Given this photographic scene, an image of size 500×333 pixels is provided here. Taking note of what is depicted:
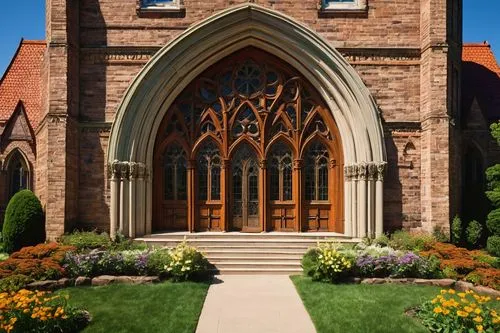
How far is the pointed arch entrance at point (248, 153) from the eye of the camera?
1274cm

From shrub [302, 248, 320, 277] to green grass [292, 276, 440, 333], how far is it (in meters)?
0.19

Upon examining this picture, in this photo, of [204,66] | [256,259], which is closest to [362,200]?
[256,259]

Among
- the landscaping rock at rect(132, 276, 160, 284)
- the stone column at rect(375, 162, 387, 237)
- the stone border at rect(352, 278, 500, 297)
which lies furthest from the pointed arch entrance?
the landscaping rock at rect(132, 276, 160, 284)

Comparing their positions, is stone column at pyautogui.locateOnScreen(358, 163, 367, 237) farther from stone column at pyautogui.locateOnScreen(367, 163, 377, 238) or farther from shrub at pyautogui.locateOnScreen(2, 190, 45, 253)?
shrub at pyautogui.locateOnScreen(2, 190, 45, 253)

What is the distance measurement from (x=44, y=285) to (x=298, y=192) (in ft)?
24.2

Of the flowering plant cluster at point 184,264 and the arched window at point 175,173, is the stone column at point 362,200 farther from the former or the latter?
the arched window at point 175,173

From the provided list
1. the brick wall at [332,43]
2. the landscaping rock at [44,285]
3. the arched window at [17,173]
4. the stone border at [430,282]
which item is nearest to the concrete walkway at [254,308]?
the stone border at [430,282]

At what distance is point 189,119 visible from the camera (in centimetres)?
1286

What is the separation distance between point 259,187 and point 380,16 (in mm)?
6417

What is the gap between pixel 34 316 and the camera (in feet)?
18.1

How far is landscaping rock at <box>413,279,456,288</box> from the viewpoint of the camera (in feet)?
29.3

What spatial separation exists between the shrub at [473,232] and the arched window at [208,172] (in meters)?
7.58

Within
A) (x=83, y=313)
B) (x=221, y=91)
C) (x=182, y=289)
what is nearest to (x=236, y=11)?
(x=221, y=91)

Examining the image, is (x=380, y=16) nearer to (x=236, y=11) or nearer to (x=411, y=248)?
(x=236, y=11)
